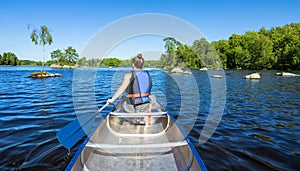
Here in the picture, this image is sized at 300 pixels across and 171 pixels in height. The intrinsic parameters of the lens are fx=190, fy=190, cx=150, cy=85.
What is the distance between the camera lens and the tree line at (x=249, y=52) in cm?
5908

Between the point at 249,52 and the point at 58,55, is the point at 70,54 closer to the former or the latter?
the point at 58,55

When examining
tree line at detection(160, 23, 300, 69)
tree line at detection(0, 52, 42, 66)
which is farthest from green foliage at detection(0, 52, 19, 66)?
tree line at detection(160, 23, 300, 69)

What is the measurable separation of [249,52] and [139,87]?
71.1 m

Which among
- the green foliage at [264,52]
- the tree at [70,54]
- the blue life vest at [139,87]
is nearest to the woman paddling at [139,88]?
the blue life vest at [139,87]

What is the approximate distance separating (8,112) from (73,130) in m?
5.92

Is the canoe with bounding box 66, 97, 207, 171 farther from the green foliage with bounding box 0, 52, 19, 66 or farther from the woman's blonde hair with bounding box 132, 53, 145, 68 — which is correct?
the green foliage with bounding box 0, 52, 19, 66

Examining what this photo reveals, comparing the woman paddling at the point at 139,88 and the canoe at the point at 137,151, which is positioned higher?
the woman paddling at the point at 139,88

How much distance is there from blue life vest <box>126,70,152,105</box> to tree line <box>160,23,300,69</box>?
4835 centimetres

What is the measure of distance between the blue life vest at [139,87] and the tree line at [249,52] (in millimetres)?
48348


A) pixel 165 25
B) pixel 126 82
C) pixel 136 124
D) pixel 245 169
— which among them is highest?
pixel 165 25

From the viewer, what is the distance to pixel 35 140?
528 cm

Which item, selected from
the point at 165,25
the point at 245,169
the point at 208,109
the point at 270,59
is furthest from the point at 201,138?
the point at 270,59

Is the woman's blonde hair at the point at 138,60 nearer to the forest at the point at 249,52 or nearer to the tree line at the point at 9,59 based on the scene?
the forest at the point at 249,52

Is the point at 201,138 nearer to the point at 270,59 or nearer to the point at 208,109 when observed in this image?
the point at 208,109
